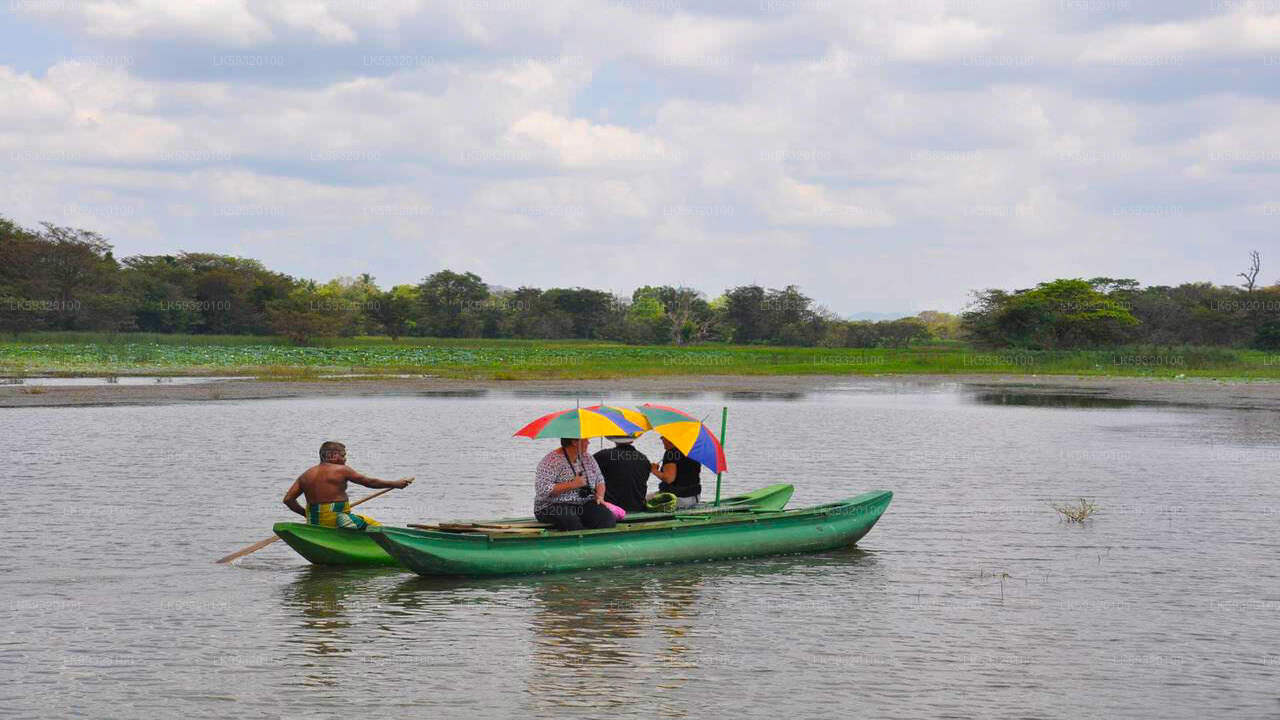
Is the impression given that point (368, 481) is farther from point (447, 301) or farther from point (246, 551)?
point (447, 301)

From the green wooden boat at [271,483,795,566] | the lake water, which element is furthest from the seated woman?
the lake water

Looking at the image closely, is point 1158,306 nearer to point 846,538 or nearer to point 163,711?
point 846,538

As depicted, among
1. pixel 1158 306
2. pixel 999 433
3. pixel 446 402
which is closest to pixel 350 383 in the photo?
pixel 446 402

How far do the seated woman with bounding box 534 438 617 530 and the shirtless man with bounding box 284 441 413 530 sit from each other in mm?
1615

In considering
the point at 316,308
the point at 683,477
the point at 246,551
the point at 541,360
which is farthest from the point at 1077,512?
the point at 316,308

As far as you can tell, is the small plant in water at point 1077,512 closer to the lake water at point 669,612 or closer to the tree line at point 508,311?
the lake water at point 669,612

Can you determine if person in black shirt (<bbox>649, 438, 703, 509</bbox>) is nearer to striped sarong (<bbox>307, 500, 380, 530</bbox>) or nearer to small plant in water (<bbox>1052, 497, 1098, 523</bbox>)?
striped sarong (<bbox>307, 500, 380, 530</bbox>)

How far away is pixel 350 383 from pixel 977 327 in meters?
46.1

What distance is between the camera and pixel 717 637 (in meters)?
12.4

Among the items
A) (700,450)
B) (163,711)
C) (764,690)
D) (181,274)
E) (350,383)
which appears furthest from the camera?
(181,274)

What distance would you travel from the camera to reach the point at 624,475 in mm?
15977

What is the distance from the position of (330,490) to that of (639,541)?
3.75m

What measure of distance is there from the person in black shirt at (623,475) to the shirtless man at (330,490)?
2.66m

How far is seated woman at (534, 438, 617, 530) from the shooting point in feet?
48.6
